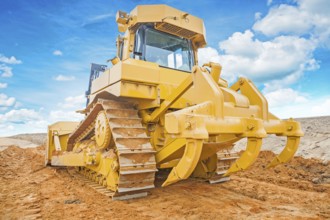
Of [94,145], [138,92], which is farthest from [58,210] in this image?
[138,92]

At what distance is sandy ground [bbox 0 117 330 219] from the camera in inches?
136

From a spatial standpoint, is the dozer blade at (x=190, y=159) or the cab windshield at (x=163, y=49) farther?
the cab windshield at (x=163, y=49)

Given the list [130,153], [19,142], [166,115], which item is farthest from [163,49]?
[19,142]

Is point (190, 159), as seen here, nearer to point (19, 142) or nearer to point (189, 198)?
point (189, 198)

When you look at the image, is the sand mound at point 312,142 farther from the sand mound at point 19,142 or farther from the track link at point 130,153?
the sand mound at point 19,142

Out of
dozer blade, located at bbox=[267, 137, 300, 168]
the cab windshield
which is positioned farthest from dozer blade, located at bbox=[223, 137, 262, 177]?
the cab windshield

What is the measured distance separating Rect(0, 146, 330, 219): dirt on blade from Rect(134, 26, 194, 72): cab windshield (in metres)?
2.51

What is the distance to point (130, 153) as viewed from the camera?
Answer: 12.5 ft

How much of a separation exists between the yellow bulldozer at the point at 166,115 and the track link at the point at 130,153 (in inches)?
0.6

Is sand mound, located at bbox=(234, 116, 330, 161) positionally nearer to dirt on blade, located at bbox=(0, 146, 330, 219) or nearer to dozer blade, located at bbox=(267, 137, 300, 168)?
dirt on blade, located at bbox=(0, 146, 330, 219)

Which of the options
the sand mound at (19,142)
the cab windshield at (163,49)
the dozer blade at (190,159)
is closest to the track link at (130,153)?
the dozer blade at (190,159)

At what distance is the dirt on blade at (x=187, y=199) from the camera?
345 cm

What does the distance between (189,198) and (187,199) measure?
0.07 meters

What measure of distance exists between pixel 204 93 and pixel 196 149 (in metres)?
0.90
